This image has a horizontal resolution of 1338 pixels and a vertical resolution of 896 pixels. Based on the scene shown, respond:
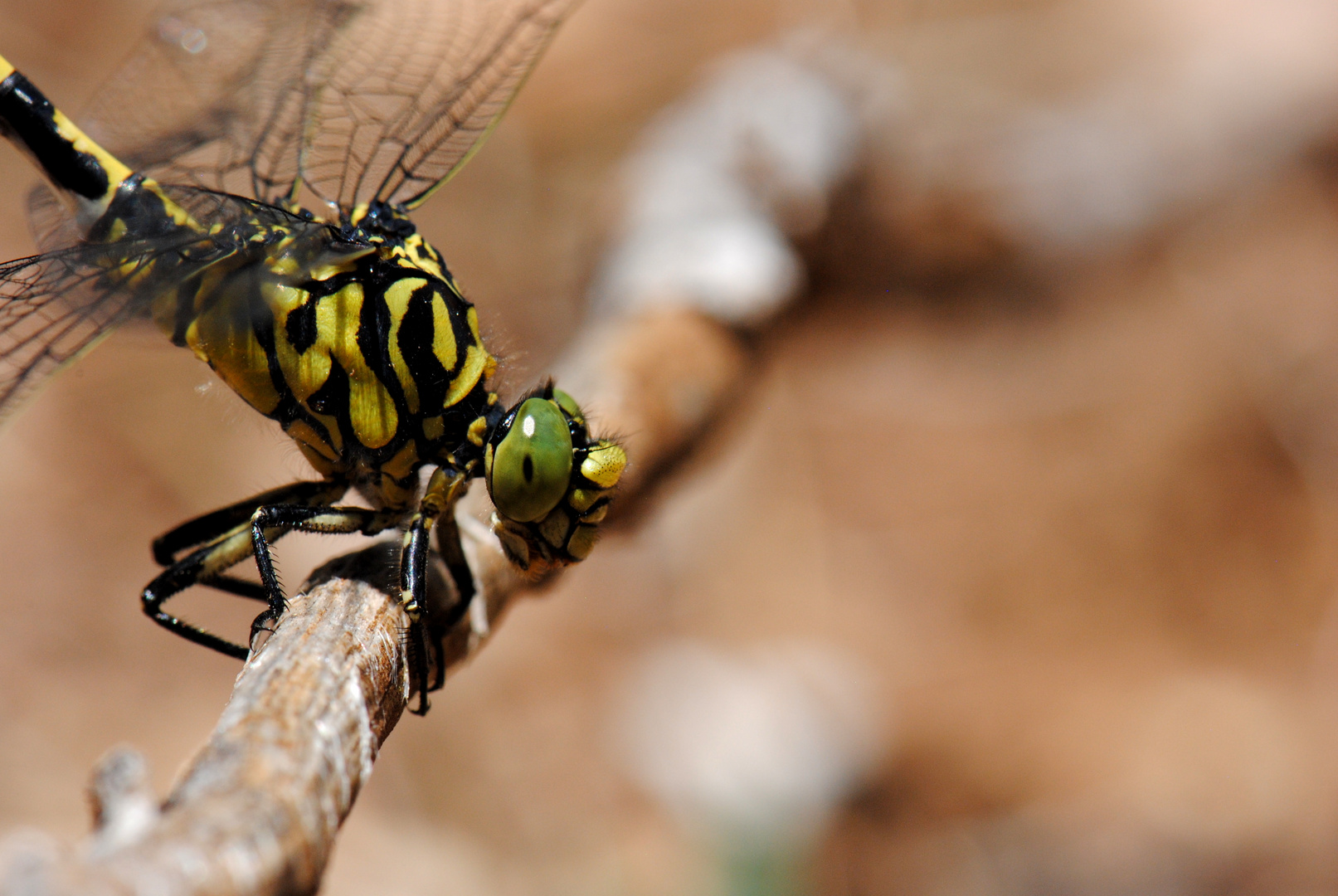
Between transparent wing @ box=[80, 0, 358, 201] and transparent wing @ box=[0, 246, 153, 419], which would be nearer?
transparent wing @ box=[0, 246, 153, 419]

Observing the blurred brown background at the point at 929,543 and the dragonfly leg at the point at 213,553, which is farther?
the blurred brown background at the point at 929,543

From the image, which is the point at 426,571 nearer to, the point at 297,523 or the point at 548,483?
the point at 548,483

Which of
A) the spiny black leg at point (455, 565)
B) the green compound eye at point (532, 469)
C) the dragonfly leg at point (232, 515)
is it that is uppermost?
the dragonfly leg at point (232, 515)

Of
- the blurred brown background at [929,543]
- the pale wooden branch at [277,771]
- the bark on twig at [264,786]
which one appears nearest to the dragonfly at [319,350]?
the pale wooden branch at [277,771]

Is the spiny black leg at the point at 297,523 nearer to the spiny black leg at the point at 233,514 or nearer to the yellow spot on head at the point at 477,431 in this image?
the spiny black leg at the point at 233,514

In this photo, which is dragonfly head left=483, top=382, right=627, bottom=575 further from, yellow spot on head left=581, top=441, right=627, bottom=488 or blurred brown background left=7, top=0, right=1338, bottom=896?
blurred brown background left=7, top=0, right=1338, bottom=896

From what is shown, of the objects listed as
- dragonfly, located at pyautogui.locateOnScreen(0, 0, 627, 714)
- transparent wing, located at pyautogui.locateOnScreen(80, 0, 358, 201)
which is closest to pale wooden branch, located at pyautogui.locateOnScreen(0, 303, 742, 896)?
dragonfly, located at pyautogui.locateOnScreen(0, 0, 627, 714)
